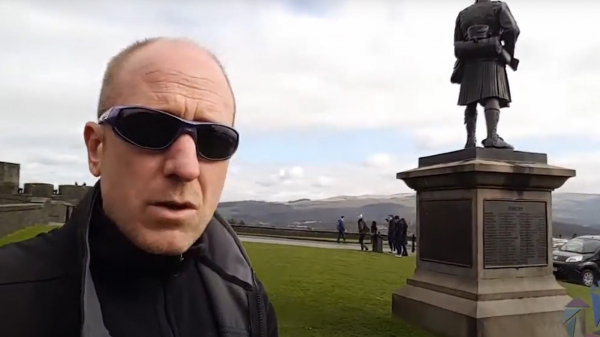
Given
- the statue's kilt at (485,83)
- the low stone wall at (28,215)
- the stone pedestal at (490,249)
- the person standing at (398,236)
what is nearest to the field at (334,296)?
the stone pedestal at (490,249)

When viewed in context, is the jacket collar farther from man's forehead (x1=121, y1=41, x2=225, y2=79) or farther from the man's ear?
man's forehead (x1=121, y1=41, x2=225, y2=79)

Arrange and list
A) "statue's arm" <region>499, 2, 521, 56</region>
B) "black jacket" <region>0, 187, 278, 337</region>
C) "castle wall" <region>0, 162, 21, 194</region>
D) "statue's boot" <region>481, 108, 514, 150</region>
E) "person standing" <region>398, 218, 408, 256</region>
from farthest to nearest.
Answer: "castle wall" <region>0, 162, 21, 194</region>
"person standing" <region>398, 218, 408, 256</region>
"statue's arm" <region>499, 2, 521, 56</region>
"statue's boot" <region>481, 108, 514, 150</region>
"black jacket" <region>0, 187, 278, 337</region>

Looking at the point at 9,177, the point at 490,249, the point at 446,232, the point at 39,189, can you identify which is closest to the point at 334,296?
the point at 446,232

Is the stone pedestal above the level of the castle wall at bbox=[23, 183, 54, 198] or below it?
below

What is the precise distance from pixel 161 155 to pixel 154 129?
0.23 ft

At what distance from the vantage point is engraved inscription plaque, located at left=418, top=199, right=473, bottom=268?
21.4 feet

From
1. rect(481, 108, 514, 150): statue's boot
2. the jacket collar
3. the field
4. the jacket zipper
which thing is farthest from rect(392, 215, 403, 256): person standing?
the jacket zipper

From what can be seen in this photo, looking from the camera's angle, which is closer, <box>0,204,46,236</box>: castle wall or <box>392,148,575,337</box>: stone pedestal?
<box>392,148,575,337</box>: stone pedestal

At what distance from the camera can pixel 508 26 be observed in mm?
7141

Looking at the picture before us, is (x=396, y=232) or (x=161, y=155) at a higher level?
(x=161, y=155)

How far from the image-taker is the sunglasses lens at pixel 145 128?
1320 millimetres

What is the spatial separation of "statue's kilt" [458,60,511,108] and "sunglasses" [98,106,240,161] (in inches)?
260

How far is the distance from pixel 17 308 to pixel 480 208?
5.97 m

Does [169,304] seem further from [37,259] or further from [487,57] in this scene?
[487,57]
